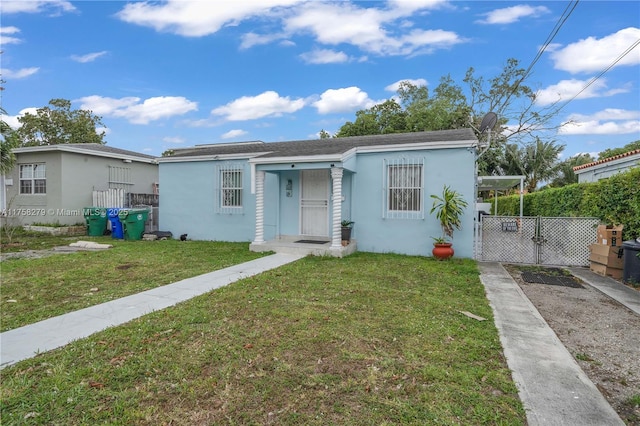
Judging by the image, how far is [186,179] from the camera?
1196cm

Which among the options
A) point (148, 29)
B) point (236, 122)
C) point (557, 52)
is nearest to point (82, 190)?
point (148, 29)

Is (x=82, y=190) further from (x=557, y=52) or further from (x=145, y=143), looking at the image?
(x=557, y=52)

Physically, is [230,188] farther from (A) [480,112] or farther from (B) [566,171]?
(A) [480,112]

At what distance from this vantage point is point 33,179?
1384 centimetres

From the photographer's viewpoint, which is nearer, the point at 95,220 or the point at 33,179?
the point at 95,220

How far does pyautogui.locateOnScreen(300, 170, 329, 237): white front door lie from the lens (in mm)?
9977

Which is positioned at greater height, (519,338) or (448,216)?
(448,216)

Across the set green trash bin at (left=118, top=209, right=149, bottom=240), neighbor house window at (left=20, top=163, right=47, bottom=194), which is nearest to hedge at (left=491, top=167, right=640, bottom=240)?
green trash bin at (left=118, top=209, right=149, bottom=240)

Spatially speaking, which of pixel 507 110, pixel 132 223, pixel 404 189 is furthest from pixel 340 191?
pixel 507 110

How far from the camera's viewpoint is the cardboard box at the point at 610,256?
6.77 m

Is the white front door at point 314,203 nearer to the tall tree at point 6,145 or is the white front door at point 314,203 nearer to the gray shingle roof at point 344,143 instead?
the gray shingle roof at point 344,143

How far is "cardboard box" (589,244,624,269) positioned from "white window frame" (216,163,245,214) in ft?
32.0

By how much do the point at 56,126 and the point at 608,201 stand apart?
35.8m

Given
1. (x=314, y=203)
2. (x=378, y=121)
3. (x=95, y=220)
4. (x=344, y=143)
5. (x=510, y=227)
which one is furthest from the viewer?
(x=378, y=121)
